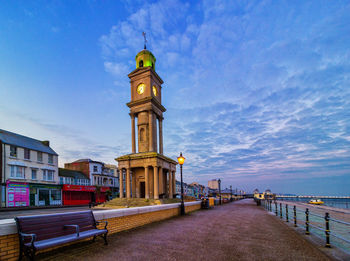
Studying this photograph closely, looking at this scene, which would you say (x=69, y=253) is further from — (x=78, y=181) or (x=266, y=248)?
(x=78, y=181)

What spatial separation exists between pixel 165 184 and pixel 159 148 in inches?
199

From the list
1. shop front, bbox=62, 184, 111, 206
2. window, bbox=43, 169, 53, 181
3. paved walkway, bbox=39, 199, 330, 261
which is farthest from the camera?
shop front, bbox=62, 184, 111, 206

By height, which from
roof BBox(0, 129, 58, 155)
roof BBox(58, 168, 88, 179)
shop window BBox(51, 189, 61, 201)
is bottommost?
shop window BBox(51, 189, 61, 201)

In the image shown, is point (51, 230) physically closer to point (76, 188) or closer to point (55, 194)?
point (55, 194)

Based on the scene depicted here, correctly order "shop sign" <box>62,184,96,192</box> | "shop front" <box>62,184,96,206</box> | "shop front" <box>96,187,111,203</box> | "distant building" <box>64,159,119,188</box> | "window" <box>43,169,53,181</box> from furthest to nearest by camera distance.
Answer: "distant building" <box>64,159,119,188</box>
"shop front" <box>96,187,111,203</box>
"shop front" <box>62,184,96,206</box>
"shop sign" <box>62,184,96,192</box>
"window" <box>43,169,53,181</box>

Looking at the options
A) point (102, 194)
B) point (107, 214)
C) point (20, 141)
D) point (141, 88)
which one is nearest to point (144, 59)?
point (141, 88)

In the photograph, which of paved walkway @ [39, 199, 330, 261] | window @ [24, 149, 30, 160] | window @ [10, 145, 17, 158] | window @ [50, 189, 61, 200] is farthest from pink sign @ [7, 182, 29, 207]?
paved walkway @ [39, 199, 330, 261]

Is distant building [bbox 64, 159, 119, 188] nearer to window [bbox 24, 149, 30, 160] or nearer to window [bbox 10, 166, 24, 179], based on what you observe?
window [bbox 24, 149, 30, 160]

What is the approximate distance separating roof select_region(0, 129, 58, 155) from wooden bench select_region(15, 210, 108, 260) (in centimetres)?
2928

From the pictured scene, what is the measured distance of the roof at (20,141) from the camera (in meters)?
28.7

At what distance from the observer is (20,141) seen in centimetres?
3100

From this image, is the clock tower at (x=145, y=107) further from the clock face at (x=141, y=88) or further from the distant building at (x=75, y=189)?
the distant building at (x=75, y=189)

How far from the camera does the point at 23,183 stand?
28938 millimetres

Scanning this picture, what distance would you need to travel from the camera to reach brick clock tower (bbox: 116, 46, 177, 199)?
25.4 metres
